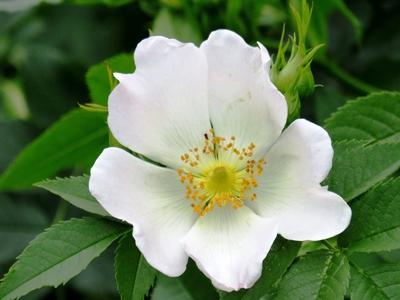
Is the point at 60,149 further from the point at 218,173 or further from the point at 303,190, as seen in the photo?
the point at 303,190

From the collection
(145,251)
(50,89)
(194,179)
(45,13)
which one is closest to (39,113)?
(50,89)

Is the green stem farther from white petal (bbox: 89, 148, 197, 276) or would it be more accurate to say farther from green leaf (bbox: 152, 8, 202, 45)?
white petal (bbox: 89, 148, 197, 276)

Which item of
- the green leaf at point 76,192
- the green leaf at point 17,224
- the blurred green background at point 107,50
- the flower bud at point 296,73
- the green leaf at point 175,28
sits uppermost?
the flower bud at point 296,73

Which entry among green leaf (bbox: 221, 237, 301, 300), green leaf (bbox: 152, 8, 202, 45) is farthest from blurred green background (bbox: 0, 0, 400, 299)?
green leaf (bbox: 221, 237, 301, 300)

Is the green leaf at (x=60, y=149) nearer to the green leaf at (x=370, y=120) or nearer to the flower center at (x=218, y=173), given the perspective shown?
the flower center at (x=218, y=173)

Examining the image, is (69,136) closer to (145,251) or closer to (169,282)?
(169,282)

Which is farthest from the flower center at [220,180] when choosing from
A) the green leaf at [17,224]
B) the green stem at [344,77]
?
the green leaf at [17,224]

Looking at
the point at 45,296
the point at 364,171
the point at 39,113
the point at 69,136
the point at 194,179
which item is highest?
the point at 364,171
